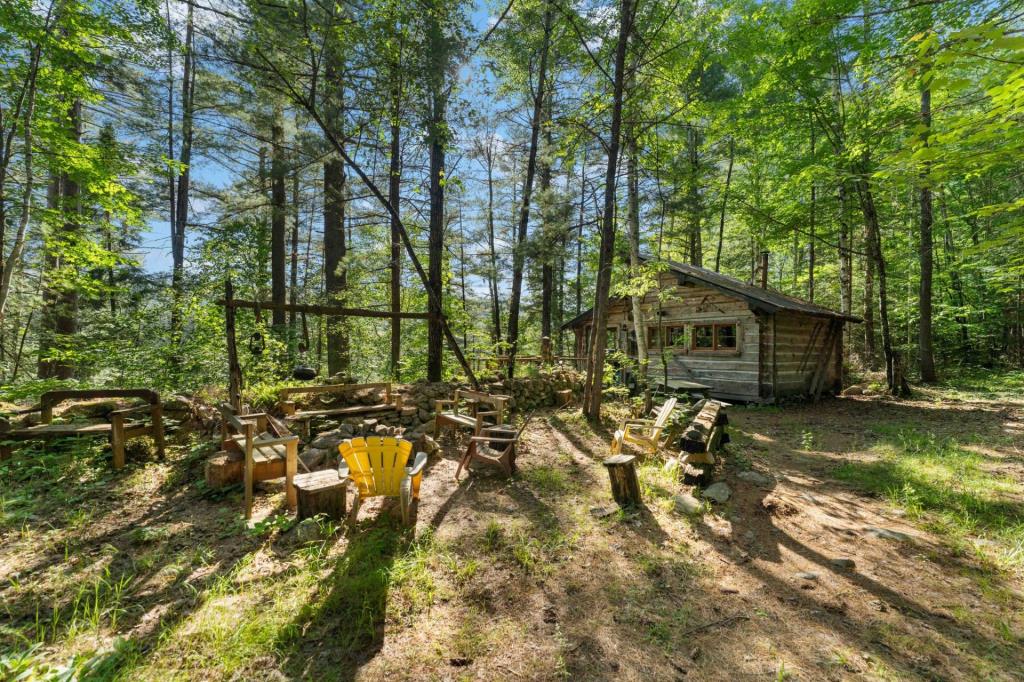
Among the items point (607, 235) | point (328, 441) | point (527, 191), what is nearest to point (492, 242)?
point (527, 191)

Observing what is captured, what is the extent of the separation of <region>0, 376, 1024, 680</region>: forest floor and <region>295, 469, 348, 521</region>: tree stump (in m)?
0.27

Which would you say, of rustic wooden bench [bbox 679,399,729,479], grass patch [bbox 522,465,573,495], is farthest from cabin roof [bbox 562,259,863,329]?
grass patch [bbox 522,465,573,495]

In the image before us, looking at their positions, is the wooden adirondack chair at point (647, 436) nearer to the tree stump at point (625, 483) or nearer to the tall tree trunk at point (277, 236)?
the tree stump at point (625, 483)

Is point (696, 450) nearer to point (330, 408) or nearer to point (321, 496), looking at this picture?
point (321, 496)

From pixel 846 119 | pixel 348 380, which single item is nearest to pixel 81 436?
pixel 348 380

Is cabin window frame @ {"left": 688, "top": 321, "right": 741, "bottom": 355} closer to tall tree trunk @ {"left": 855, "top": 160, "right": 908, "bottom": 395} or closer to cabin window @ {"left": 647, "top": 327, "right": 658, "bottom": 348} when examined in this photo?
cabin window @ {"left": 647, "top": 327, "right": 658, "bottom": 348}

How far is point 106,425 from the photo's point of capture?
17.0 feet

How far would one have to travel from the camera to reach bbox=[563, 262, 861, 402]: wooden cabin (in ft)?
36.0

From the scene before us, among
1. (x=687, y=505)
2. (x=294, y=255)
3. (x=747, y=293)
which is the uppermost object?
(x=294, y=255)

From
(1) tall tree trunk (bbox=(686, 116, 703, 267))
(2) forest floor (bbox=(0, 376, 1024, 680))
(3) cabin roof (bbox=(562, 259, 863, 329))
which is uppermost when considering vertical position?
(1) tall tree trunk (bbox=(686, 116, 703, 267))

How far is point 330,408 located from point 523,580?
16.4 feet

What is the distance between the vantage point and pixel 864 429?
7949 mm

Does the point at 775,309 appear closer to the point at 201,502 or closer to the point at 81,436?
the point at 201,502

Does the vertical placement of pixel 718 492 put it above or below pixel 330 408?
below
